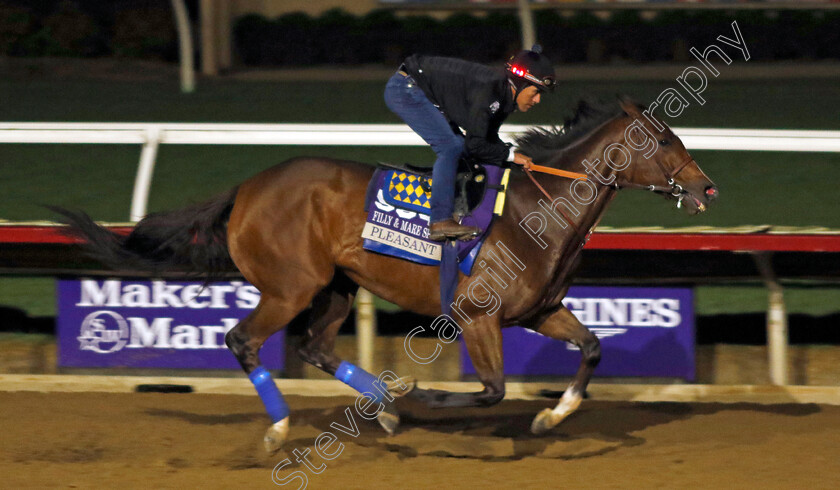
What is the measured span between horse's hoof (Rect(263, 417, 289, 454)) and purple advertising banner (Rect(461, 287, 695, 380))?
1.30 m

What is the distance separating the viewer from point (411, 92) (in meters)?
4.70

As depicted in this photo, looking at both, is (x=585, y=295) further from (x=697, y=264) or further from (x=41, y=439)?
(x=41, y=439)

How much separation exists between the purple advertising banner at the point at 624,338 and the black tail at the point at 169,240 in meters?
1.45

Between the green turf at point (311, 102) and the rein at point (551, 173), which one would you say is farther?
the green turf at point (311, 102)

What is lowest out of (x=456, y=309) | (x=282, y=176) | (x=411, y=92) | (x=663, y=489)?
(x=663, y=489)

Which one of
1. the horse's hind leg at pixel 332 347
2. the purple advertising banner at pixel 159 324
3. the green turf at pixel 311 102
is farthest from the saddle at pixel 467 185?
the green turf at pixel 311 102

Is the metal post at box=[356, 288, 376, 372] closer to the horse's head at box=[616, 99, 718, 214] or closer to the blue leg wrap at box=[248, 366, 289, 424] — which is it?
the blue leg wrap at box=[248, 366, 289, 424]

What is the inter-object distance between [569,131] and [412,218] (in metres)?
0.80

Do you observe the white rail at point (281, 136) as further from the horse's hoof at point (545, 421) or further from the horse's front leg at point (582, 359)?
the horse's hoof at point (545, 421)

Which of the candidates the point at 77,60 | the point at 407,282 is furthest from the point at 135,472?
the point at 77,60

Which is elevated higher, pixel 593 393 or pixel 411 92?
pixel 411 92

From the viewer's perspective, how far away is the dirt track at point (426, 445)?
430 centimetres

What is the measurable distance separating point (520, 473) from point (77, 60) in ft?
43.5

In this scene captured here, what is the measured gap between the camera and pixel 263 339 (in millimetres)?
4719
